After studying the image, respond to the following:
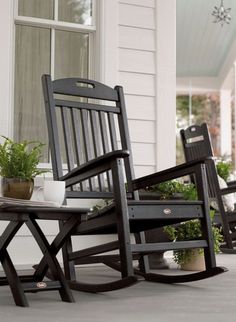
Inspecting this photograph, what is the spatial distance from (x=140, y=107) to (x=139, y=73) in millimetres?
225

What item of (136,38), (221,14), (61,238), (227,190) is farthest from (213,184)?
(221,14)

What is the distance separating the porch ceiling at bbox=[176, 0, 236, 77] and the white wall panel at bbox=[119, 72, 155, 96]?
345cm

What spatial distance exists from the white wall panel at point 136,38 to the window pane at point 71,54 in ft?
0.79

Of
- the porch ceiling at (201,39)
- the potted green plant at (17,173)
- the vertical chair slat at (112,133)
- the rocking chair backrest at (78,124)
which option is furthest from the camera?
the porch ceiling at (201,39)

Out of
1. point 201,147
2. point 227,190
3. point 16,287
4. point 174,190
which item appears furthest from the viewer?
point 201,147

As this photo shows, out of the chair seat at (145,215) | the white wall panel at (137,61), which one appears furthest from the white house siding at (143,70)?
the chair seat at (145,215)

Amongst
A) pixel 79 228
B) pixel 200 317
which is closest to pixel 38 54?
pixel 79 228

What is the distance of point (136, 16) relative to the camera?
409 centimetres

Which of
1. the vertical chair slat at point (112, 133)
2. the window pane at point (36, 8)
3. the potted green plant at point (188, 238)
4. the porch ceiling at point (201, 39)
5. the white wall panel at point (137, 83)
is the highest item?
the porch ceiling at point (201, 39)

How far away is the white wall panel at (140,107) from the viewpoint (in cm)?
407

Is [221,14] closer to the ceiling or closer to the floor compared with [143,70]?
closer to the ceiling

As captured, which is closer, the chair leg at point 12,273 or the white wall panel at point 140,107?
the chair leg at point 12,273

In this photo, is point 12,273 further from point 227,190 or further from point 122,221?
point 227,190

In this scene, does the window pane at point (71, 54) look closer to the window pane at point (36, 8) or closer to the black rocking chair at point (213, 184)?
the window pane at point (36, 8)
